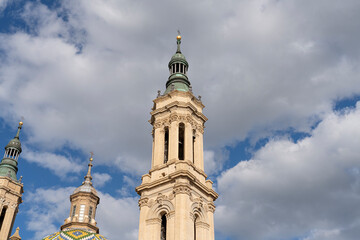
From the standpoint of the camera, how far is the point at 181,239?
32.1m

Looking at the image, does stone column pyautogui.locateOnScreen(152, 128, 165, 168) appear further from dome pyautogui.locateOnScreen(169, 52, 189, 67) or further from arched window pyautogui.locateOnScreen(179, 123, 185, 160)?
dome pyautogui.locateOnScreen(169, 52, 189, 67)

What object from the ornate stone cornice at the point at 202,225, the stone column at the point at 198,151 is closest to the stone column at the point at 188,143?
the stone column at the point at 198,151

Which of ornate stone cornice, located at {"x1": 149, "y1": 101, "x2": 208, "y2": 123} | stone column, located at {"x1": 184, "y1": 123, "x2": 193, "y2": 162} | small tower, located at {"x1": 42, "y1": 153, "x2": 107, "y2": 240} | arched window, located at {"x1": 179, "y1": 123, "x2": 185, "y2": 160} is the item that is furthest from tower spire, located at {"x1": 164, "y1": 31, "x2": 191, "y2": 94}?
small tower, located at {"x1": 42, "y1": 153, "x2": 107, "y2": 240}

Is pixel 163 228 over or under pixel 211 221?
under

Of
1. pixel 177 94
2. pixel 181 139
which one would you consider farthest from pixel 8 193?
pixel 177 94

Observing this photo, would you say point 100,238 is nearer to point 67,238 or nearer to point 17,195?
point 67,238

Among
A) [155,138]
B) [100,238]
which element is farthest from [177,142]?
[100,238]

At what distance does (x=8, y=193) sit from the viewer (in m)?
53.7

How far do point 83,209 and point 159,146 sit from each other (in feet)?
56.6

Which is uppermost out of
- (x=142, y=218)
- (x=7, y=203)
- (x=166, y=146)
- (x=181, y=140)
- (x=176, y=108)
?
(x=176, y=108)

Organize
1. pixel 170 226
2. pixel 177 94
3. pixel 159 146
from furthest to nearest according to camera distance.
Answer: pixel 177 94 → pixel 159 146 → pixel 170 226

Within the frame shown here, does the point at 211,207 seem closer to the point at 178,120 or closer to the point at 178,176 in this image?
the point at 178,176

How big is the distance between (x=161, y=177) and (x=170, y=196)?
7.17ft

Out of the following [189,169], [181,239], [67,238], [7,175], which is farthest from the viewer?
[7,175]
